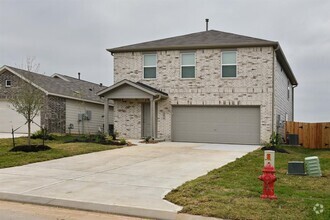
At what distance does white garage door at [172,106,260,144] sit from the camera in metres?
19.5

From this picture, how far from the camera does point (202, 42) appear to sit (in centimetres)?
2017

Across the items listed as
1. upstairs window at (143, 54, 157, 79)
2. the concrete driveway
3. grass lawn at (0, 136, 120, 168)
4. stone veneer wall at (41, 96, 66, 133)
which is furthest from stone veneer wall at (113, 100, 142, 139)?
the concrete driveway

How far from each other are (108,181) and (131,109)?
43.2ft

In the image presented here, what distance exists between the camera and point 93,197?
661 cm

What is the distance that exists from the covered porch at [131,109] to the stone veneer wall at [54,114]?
4.67 m

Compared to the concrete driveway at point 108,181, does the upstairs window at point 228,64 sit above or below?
above

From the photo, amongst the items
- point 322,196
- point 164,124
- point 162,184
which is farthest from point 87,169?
point 164,124

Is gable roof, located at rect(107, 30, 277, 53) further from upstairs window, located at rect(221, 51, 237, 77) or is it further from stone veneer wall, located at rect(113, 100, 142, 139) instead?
stone veneer wall, located at rect(113, 100, 142, 139)

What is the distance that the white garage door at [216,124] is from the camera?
63.8 ft

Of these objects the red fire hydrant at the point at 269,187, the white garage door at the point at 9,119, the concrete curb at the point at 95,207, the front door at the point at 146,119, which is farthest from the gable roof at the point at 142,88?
the red fire hydrant at the point at 269,187

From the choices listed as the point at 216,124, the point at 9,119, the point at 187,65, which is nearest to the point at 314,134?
the point at 216,124

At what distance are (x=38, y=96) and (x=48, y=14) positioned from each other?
6400mm

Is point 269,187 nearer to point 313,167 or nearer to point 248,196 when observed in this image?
point 248,196

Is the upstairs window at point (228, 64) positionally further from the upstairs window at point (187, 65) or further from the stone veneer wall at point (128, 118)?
the stone veneer wall at point (128, 118)
